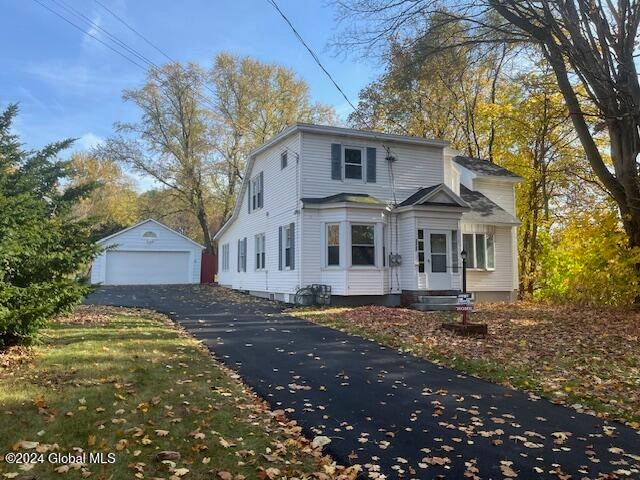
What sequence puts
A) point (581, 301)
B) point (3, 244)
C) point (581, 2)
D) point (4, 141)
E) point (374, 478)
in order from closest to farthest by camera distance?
point (374, 478), point (3, 244), point (4, 141), point (581, 2), point (581, 301)

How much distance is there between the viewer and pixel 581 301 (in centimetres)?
1691

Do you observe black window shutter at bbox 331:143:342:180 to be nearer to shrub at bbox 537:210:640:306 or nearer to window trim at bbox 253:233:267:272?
A: window trim at bbox 253:233:267:272

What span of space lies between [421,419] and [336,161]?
12895 mm

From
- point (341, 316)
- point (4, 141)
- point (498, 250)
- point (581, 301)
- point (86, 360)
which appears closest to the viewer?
point (86, 360)

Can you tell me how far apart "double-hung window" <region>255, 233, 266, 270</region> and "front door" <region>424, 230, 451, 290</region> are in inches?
269

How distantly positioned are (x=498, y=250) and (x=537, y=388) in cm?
1400

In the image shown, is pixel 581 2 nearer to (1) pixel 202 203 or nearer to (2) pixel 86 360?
(2) pixel 86 360

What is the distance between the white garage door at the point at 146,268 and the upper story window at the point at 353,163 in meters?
17.7

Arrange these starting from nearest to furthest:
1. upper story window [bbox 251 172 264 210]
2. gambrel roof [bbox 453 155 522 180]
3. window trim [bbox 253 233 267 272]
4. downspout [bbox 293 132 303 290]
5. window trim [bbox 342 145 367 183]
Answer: downspout [bbox 293 132 303 290] < window trim [bbox 342 145 367 183] < window trim [bbox 253 233 267 272] < upper story window [bbox 251 172 264 210] < gambrel roof [bbox 453 155 522 180]

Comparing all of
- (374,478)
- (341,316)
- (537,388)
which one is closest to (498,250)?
(341,316)

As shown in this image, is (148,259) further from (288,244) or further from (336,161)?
(336,161)

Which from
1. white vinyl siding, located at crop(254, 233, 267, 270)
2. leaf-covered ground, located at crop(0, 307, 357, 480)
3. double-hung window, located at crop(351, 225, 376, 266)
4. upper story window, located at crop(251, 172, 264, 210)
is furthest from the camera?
upper story window, located at crop(251, 172, 264, 210)

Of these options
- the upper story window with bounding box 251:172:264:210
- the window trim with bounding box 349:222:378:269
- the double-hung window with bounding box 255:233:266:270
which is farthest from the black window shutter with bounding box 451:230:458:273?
the upper story window with bounding box 251:172:264:210

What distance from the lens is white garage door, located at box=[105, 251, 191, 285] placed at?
3000 cm
